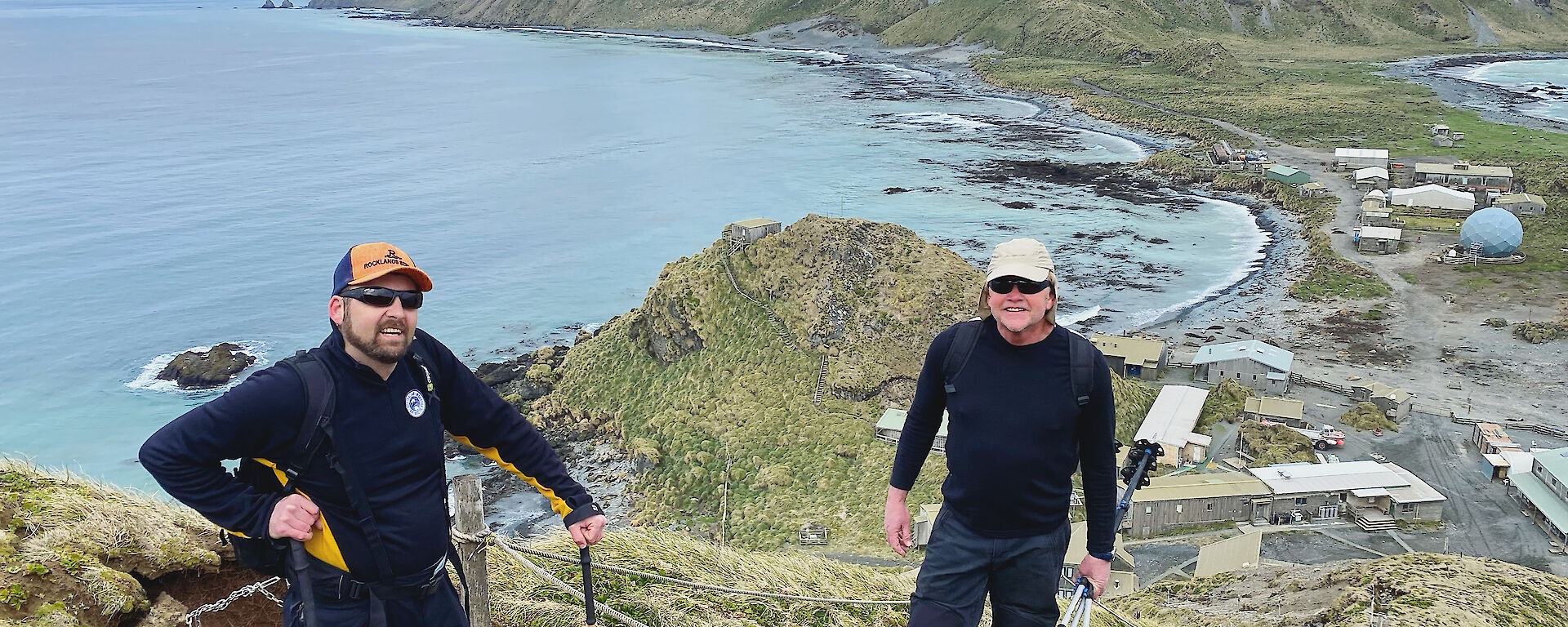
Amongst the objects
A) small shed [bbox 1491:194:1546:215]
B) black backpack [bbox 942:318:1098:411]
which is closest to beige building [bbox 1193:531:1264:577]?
black backpack [bbox 942:318:1098:411]

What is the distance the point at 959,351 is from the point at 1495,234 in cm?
5883

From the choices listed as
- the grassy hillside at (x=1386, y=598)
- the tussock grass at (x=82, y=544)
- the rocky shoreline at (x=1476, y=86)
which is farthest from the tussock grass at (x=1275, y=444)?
the rocky shoreline at (x=1476, y=86)

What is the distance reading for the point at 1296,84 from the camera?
12425cm

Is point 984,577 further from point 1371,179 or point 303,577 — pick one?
point 1371,179

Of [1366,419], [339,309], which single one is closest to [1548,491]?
[1366,419]

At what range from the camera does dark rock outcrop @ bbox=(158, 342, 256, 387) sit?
4300 centimetres

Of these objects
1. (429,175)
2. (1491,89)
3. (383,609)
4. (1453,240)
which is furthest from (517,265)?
(1491,89)

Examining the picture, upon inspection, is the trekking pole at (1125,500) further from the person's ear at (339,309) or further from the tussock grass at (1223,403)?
the tussock grass at (1223,403)

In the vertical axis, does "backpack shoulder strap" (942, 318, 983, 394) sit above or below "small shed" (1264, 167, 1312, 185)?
above

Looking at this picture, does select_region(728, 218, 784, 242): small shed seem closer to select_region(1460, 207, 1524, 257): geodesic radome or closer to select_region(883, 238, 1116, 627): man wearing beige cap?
select_region(883, 238, 1116, 627): man wearing beige cap

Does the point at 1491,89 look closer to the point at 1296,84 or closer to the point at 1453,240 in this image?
the point at 1296,84

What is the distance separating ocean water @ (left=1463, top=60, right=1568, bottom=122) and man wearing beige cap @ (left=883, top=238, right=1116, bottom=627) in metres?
123

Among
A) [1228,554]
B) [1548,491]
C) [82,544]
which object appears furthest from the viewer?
[1548,491]

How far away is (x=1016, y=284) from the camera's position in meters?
5.22
